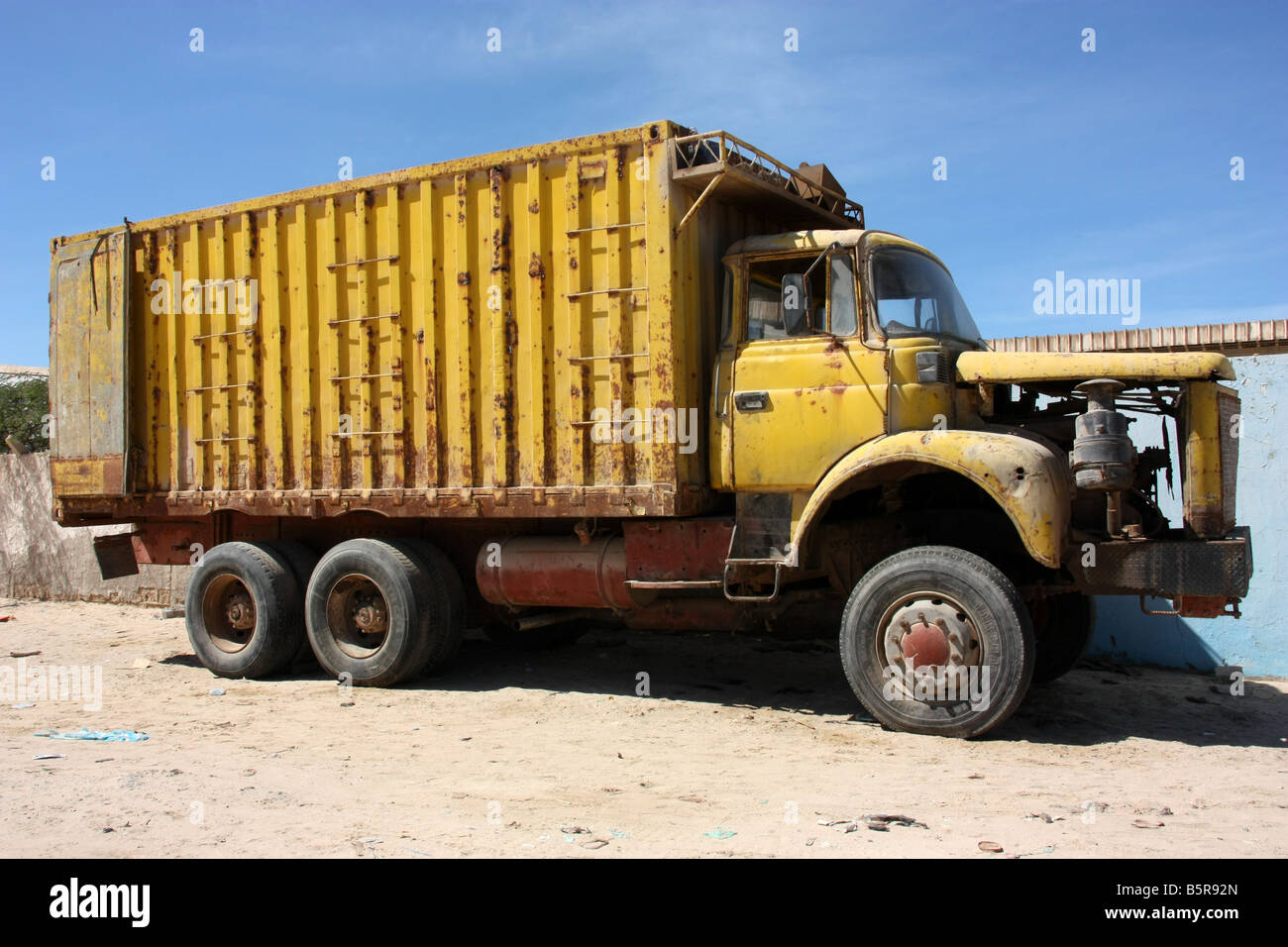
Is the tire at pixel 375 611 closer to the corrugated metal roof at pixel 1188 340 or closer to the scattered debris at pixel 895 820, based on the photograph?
the scattered debris at pixel 895 820

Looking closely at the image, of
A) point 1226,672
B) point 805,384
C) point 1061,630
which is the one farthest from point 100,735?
point 1226,672

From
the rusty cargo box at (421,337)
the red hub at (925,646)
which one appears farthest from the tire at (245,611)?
the red hub at (925,646)

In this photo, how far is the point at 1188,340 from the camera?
10383mm

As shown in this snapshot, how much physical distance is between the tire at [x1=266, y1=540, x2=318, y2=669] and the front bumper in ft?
19.5

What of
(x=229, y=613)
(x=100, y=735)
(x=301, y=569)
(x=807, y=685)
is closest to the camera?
(x=100, y=735)

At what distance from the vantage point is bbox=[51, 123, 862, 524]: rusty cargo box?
694 cm

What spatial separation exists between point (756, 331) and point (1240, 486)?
4423 millimetres

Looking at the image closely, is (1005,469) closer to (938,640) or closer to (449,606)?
(938,640)

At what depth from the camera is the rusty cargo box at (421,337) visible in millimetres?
6938

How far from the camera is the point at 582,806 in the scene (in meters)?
4.77

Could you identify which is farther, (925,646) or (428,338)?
(428,338)

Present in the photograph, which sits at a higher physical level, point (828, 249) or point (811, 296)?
point (828, 249)

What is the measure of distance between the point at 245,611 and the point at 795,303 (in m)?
5.42

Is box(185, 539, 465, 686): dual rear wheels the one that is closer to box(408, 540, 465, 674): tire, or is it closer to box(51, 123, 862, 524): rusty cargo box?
box(408, 540, 465, 674): tire
